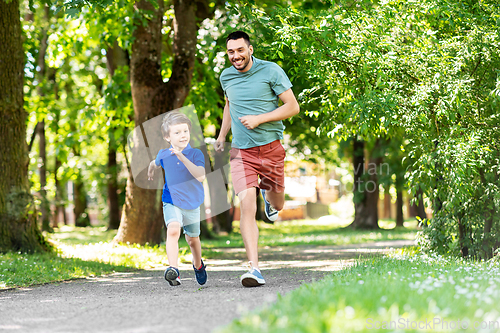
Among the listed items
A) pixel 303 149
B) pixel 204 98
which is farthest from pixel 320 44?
pixel 303 149

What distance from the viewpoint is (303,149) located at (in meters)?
23.6

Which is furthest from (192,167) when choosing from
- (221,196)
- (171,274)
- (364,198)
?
(364,198)

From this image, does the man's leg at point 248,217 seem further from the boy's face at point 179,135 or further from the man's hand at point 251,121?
the boy's face at point 179,135

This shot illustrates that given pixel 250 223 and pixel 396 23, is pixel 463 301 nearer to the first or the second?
pixel 250 223

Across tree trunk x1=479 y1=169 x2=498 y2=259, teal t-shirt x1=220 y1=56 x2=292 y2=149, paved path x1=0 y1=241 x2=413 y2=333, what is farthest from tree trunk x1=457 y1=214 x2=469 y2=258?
teal t-shirt x1=220 y1=56 x2=292 y2=149

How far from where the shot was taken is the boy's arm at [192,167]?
17.4 ft

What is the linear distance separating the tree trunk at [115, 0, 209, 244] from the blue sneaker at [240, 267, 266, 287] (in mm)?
6048

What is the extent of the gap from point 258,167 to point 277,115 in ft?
1.82

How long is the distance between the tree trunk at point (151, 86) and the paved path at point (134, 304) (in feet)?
13.2

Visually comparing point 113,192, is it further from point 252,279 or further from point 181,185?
point 252,279

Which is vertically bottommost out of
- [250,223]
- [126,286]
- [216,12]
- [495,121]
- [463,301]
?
[126,286]

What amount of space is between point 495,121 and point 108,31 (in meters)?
8.81

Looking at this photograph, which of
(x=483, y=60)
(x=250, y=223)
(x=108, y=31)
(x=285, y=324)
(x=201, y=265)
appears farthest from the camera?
(x=108, y=31)

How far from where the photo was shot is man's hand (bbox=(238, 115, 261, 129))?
5121 millimetres
